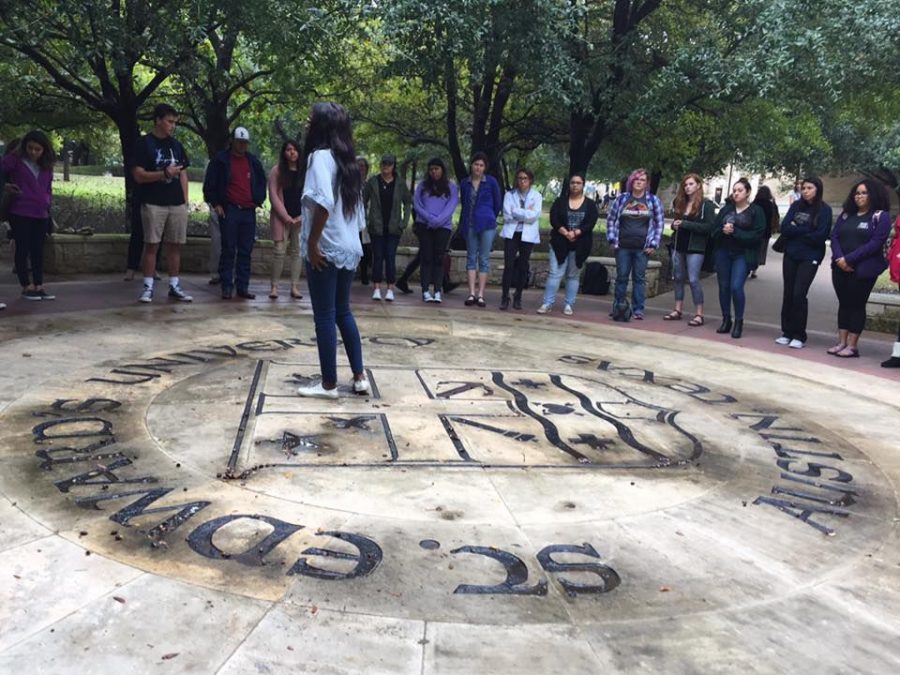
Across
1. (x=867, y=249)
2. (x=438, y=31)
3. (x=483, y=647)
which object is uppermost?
(x=438, y=31)

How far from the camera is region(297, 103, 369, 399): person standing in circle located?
437 centimetres

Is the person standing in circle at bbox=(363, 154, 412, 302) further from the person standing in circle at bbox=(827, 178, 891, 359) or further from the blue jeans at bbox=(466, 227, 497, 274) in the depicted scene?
the person standing in circle at bbox=(827, 178, 891, 359)

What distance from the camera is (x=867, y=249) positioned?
7281mm

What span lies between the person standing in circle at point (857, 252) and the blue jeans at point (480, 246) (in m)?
3.59

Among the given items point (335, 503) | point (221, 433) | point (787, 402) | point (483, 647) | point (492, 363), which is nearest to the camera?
point (483, 647)

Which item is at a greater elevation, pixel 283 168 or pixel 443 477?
pixel 283 168

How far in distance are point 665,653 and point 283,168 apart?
6.74 meters

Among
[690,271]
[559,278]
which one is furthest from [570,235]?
[690,271]

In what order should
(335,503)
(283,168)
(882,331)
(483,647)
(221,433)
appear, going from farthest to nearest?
(882,331) < (283,168) < (221,433) < (335,503) < (483,647)

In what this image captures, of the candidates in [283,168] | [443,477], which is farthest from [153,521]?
[283,168]

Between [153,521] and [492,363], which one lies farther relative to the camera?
[492,363]

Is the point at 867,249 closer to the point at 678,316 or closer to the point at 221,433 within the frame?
the point at 678,316

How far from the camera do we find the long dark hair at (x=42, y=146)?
7481 mm

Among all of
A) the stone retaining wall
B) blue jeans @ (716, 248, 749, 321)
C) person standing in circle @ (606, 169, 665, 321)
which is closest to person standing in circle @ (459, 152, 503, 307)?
person standing in circle @ (606, 169, 665, 321)
